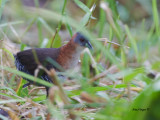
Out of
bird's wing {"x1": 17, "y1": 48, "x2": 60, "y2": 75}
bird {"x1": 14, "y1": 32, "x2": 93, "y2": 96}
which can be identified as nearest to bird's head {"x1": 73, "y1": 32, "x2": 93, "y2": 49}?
bird {"x1": 14, "y1": 32, "x2": 93, "y2": 96}

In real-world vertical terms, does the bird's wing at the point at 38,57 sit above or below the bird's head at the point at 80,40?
below

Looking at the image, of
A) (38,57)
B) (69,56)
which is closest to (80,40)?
(69,56)

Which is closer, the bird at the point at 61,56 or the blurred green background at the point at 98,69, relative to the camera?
the blurred green background at the point at 98,69

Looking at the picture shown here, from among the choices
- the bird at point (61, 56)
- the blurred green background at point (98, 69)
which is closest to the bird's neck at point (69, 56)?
the bird at point (61, 56)

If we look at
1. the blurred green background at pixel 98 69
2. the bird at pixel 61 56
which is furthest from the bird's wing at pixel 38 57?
the blurred green background at pixel 98 69

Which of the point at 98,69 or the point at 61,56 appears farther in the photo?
the point at 98,69

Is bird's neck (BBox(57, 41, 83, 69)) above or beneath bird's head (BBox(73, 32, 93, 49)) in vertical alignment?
beneath

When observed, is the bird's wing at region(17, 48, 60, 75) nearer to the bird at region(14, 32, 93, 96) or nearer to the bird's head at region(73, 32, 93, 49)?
the bird at region(14, 32, 93, 96)

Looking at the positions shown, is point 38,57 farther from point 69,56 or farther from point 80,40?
point 80,40

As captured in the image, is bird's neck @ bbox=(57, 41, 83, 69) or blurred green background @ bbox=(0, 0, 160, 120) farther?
bird's neck @ bbox=(57, 41, 83, 69)

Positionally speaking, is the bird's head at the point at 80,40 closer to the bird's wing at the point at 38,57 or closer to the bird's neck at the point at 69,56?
the bird's neck at the point at 69,56

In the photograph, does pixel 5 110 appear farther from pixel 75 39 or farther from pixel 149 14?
pixel 149 14

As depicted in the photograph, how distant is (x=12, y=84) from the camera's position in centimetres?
268

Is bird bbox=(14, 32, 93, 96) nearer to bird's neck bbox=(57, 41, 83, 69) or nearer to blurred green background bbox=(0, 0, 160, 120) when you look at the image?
bird's neck bbox=(57, 41, 83, 69)
